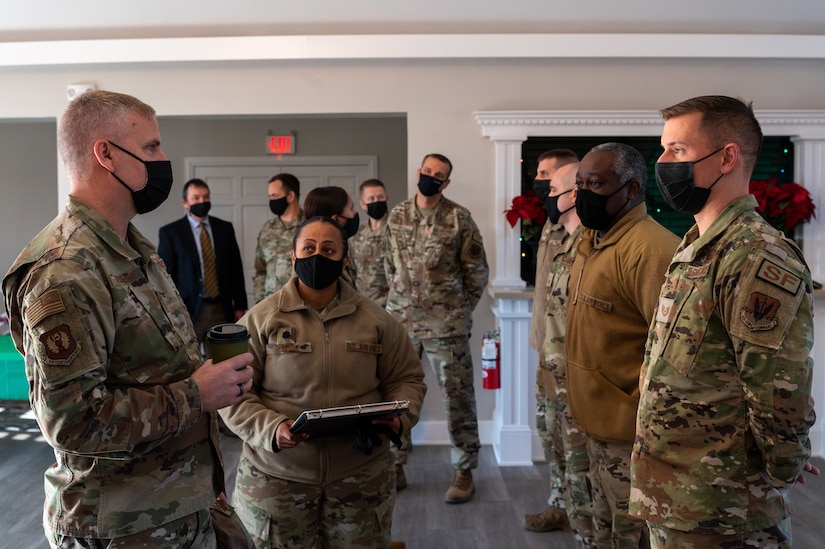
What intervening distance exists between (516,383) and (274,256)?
5.95ft

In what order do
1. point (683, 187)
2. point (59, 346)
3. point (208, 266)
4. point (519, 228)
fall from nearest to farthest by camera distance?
point (59, 346)
point (683, 187)
point (519, 228)
point (208, 266)

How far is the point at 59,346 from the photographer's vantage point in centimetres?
132

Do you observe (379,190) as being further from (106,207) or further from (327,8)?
(106,207)

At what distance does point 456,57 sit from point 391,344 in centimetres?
274

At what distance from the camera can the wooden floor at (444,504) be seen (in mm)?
3312

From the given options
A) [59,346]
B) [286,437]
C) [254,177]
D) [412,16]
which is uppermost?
[412,16]

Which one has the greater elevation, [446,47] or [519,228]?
[446,47]

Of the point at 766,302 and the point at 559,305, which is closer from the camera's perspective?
the point at 766,302

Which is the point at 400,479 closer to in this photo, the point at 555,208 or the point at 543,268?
the point at 543,268

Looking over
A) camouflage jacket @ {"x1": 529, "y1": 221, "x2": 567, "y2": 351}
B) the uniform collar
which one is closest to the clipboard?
the uniform collar

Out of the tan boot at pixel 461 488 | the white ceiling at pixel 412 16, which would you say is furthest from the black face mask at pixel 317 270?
the white ceiling at pixel 412 16

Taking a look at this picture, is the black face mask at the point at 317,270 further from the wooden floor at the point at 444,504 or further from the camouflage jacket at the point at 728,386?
the wooden floor at the point at 444,504

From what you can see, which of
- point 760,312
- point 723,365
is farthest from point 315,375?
point 760,312

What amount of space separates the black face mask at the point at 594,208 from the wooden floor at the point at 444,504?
1675mm
